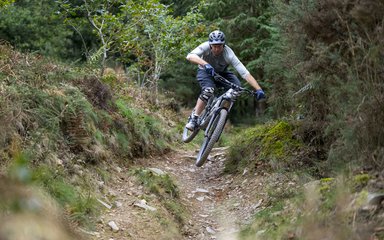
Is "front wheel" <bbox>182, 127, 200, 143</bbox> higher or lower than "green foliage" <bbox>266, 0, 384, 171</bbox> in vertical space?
lower

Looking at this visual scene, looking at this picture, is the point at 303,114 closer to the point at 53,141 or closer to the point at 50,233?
the point at 53,141

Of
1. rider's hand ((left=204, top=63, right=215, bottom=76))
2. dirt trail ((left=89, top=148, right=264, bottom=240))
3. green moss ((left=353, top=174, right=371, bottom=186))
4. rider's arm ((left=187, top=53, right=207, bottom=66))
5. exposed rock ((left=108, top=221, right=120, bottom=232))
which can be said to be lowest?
dirt trail ((left=89, top=148, right=264, bottom=240))

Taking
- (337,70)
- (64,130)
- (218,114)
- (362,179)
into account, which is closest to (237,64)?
(218,114)

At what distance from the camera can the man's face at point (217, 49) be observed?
28.4 ft

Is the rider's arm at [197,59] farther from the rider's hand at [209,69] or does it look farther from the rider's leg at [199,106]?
the rider's leg at [199,106]

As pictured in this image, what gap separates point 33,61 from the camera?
311 inches

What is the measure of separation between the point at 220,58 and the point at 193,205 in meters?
2.96

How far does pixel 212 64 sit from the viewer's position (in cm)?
903

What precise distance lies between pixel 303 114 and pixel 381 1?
132 inches

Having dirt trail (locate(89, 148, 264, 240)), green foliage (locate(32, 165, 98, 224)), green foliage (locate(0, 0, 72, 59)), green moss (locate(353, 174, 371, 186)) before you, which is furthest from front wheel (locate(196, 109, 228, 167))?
green foliage (locate(0, 0, 72, 59))

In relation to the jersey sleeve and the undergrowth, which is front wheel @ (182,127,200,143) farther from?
the jersey sleeve

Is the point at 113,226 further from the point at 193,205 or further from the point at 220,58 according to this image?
the point at 220,58

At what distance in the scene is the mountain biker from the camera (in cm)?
849

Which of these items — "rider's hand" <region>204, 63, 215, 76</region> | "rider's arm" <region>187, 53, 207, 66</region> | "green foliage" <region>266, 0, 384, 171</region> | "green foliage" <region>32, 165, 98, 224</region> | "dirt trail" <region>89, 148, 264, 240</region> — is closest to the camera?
→ "green foliage" <region>266, 0, 384, 171</region>
